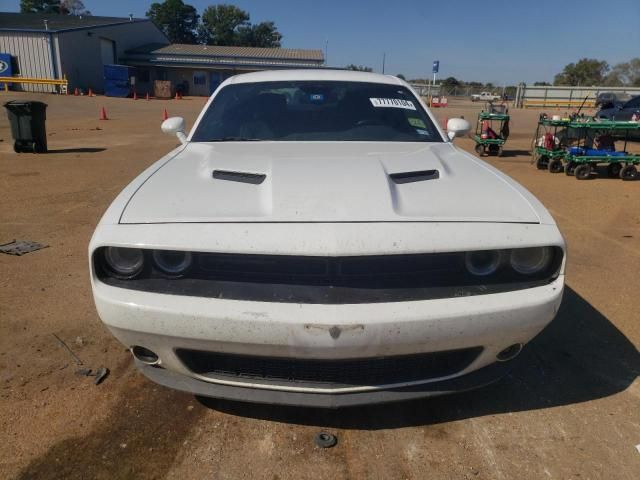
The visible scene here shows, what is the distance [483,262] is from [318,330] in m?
0.79

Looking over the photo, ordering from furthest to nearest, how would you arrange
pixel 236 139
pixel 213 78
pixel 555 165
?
pixel 213 78 < pixel 555 165 < pixel 236 139

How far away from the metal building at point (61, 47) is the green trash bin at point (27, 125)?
86.2 feet

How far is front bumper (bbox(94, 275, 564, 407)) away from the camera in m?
1.73

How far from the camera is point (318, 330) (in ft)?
5.62

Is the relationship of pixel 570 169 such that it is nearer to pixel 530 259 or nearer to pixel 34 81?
pixel 530 259

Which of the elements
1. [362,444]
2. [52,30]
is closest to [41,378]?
[362,444]

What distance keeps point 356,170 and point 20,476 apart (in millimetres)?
1898

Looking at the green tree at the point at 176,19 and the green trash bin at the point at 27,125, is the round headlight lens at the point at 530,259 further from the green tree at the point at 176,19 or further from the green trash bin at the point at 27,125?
the green tree at the point at 176,19

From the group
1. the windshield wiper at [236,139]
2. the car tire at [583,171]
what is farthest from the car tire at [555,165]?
the windshield wiper at [236,139]

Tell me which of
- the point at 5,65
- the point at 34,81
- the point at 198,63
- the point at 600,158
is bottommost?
the point at 600,158

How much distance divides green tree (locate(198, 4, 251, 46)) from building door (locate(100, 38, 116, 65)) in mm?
40280

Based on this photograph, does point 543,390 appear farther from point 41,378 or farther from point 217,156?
point 41,378

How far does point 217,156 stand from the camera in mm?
2646

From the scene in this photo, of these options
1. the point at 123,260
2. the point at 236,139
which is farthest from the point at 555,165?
the point at 123,260
